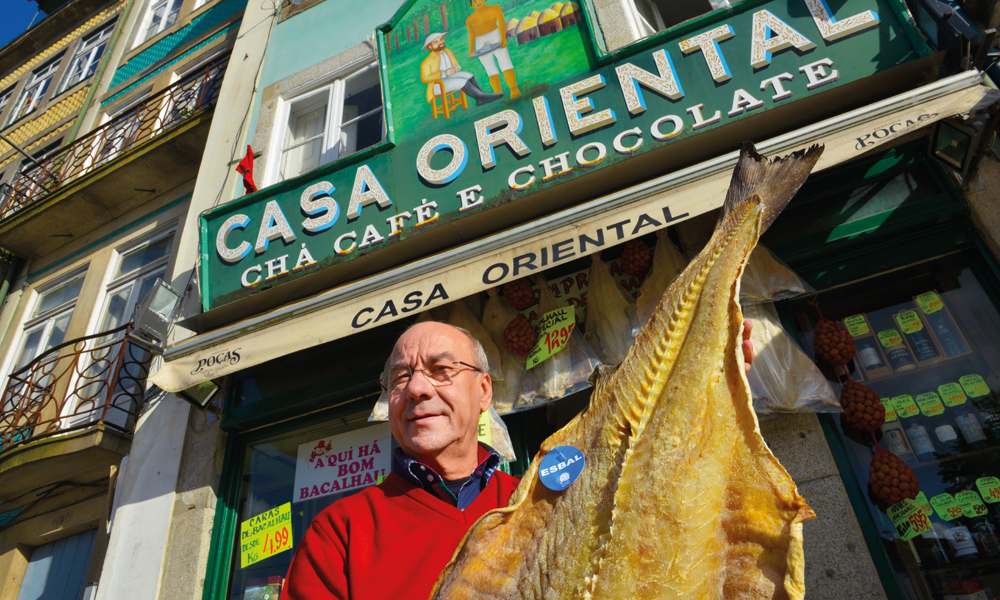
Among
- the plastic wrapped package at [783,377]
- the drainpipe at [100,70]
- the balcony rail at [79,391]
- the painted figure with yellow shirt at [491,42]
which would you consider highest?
the drainpipe at [100,70]

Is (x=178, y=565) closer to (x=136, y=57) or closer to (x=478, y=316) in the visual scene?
(x=478, y=316)

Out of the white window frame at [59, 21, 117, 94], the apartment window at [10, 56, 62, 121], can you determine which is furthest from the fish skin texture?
the apartment window at [10, 56, 62, 121]

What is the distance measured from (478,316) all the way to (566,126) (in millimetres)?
1822

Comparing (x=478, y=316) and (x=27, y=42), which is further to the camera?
(x=27, y=42)

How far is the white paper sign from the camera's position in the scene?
455 cm

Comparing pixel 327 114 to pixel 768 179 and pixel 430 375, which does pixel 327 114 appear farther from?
pixel 768 179

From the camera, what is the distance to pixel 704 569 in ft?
3.93

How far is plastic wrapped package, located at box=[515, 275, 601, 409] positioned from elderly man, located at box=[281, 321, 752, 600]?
1523 mm

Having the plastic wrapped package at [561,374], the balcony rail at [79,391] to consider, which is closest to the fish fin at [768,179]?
the plastic wrapped package at [561,374]

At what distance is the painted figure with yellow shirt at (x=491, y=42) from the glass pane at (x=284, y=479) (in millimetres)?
3475

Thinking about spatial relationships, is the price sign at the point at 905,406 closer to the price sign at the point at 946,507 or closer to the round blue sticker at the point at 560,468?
the price sign at the point at 946,507

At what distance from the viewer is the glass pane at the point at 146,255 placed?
8.30 meters

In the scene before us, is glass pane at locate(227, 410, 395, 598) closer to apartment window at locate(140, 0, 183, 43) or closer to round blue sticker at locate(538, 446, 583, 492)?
round blue sticker at locate(538, 446, 583, 492)

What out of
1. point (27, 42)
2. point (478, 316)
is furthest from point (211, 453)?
point (27, 42)
